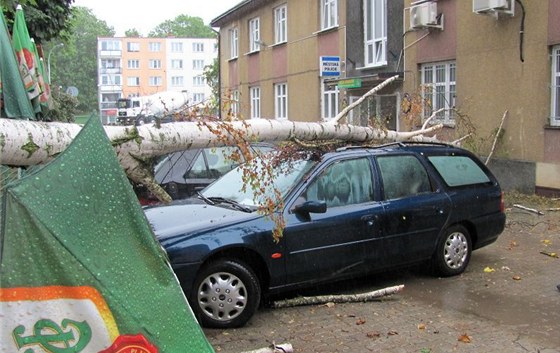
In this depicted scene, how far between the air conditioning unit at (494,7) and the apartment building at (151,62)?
85236 mm

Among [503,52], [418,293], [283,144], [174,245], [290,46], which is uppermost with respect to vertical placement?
[290,46]

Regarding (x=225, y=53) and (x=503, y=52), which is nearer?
(x=503, y=52)

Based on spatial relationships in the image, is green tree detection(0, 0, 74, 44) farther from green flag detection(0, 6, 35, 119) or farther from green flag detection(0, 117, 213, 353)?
green flag detection(0, 117, 213, 353)


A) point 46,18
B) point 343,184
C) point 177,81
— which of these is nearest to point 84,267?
point 343,184

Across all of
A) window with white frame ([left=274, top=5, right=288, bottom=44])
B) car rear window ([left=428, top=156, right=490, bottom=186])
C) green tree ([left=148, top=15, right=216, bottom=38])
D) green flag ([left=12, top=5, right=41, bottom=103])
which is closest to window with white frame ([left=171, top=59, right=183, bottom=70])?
green tree ([left=148, top=15, right=216, bottom=38])

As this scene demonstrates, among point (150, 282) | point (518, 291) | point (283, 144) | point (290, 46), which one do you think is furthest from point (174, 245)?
point (290, 46)

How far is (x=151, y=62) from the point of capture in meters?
102

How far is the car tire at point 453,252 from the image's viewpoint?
22.0ft

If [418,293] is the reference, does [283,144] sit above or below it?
above

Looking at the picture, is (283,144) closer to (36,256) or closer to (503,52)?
(36,256)

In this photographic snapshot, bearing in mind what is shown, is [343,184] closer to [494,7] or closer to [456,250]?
[456,250]

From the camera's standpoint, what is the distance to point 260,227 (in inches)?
211

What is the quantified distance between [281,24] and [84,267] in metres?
23.4

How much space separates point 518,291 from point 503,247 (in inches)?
87.8
